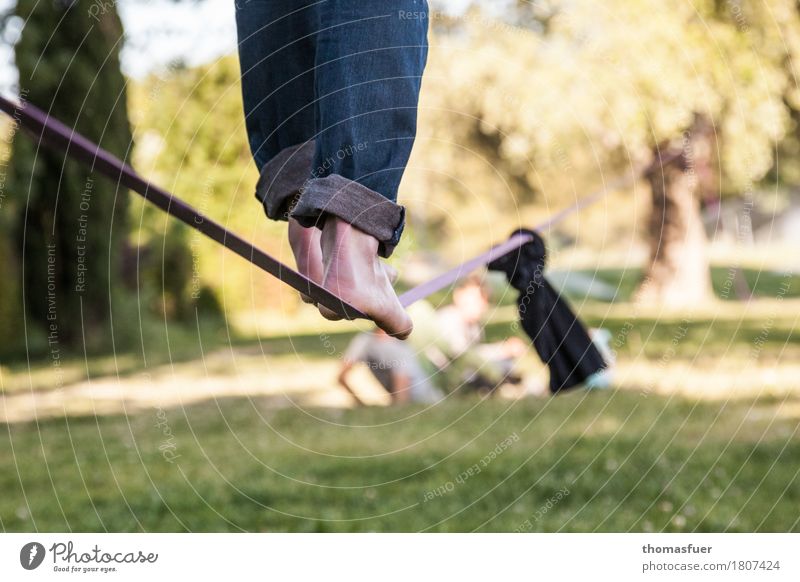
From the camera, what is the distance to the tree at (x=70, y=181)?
927cm

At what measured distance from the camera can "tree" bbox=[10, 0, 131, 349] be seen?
927cm

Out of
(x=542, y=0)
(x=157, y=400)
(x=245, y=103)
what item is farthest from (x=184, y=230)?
(x=245, y=103)

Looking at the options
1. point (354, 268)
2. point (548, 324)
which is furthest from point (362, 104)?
point (548, 324)

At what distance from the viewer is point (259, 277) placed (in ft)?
46.5

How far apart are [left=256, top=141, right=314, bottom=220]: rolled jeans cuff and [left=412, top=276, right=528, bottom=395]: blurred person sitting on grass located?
584 cm

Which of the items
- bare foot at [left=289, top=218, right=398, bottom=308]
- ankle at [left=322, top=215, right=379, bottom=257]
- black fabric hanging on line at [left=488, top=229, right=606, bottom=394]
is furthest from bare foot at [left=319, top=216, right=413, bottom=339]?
black fabric hanging on line at [left=488, top=229, right=606, bottom=394]

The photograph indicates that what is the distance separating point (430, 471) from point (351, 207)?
3.56m

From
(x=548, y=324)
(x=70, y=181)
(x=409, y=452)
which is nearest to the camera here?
(x=548, y=324)

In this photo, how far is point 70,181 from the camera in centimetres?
1052

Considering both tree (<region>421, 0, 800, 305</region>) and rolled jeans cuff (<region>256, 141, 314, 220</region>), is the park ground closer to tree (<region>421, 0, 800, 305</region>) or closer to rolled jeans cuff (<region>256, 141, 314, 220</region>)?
tree (<region>421, 0, 800, 305</region>)

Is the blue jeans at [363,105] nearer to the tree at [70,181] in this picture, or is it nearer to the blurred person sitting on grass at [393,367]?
the blurred person sitting on grass at [393,367]

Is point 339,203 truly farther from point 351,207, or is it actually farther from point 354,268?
point 354,268

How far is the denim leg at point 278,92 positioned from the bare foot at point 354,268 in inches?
11.1
